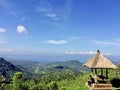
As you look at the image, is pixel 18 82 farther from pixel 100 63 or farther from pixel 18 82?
pixel 100 63

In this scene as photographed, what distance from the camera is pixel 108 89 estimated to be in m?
Result: 26.5

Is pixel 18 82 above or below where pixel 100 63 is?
below

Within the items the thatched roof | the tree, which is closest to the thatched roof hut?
the thatched roof

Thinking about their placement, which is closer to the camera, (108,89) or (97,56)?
(108,89)

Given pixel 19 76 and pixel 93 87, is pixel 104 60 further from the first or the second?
pixel 19 76

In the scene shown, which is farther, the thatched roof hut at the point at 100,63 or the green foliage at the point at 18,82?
the green foliage at the point at 18,82

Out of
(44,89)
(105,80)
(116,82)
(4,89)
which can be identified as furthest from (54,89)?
(105,80)

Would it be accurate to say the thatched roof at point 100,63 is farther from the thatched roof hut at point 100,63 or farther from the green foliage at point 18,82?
the green foliage at point 18,82

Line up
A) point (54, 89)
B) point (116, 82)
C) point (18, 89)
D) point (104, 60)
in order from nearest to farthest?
1. point (104, 60)
2. point (116, 82)
3. point (18, 89)
4. point (54, 89)

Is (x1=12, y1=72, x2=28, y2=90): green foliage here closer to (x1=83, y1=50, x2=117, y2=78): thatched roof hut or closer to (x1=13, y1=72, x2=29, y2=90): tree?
(x1=13, y1=72, x2=29, y2=90): tree

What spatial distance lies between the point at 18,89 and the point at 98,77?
159 ft

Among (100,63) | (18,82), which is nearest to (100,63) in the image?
(100,63)

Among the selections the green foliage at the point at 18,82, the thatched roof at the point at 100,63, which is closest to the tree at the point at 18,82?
the green foliage at the point at 18,82

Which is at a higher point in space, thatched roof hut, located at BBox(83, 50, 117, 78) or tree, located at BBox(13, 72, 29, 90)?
thatched roof hut, located at BBox(83, 50, 117, 78)
